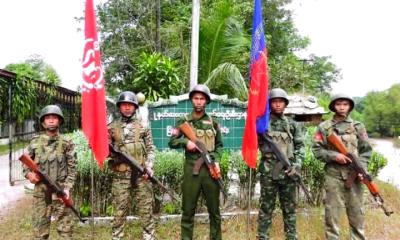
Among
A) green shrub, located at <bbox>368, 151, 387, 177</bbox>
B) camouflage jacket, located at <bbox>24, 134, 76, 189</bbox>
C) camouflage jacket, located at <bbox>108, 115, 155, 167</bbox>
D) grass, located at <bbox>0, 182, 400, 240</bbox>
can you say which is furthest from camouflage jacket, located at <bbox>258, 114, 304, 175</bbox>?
green shrub, located at <bbox>368, 151, 387, 177</bbox>

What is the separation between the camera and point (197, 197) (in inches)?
180

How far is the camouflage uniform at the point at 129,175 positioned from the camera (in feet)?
15.1

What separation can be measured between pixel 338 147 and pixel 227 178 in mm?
1916

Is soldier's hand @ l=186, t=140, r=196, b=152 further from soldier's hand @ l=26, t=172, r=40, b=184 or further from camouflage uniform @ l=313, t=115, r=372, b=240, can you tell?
soldier's hand @ l=26, t=172, r=40, b=184

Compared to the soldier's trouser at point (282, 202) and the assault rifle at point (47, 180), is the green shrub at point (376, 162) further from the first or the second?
the assault rifle at point (47, 180)

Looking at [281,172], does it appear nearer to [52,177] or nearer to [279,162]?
[279,162]

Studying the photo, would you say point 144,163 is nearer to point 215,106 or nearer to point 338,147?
point 338,147

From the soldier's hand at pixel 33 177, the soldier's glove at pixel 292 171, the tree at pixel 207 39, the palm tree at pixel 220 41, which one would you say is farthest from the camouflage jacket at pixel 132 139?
the palm tree at pixel 220 41

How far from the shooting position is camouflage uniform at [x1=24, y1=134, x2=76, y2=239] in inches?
169

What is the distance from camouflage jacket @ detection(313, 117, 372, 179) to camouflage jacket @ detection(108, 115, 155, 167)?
6.06 ft

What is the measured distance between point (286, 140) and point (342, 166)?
640 mm

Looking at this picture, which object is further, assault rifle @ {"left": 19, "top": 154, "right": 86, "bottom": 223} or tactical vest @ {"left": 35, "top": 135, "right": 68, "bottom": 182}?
tactical vest @ {"left": 35, "top": 135, "right": 68, "bottom": 182}

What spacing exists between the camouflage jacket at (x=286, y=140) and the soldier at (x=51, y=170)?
6.81 feet

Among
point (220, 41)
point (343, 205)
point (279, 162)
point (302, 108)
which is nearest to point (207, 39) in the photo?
point (220, 41)
